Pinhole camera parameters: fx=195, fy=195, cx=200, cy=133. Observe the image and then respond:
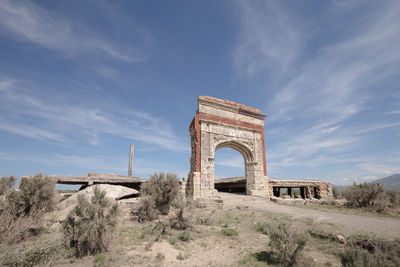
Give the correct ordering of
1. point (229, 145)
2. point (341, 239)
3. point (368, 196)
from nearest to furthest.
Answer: point (341, 239), point (368, 196), point (229, 145)

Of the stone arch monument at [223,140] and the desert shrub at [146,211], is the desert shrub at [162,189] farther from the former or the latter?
the stone arch monument at [223,140]

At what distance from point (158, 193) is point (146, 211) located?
3.65 ft

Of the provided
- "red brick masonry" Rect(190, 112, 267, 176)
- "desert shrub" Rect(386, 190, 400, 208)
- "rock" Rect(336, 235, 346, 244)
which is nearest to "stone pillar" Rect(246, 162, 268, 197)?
"red brick masonry" Rect(190, 112, 267, 176)

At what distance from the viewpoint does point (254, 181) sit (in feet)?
53.9

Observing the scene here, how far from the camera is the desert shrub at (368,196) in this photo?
1071cm

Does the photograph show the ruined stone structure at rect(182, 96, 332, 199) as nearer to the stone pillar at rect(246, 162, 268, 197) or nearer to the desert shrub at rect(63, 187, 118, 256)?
the stone pillar at rect(246, 162, 268, 197)

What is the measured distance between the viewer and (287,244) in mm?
4738

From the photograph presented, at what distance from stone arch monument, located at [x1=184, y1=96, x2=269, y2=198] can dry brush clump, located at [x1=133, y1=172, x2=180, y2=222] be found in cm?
426

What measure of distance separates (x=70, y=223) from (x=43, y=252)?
160 cm

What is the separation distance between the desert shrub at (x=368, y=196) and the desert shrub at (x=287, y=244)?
30.3 feet

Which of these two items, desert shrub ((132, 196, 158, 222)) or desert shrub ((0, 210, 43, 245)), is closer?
desert shrub ((0, 210, 43, 245))

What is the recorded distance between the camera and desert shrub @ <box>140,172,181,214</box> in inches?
380

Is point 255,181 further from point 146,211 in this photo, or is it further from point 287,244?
point 287,244

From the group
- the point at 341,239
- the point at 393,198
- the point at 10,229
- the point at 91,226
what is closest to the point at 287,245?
the point at 341,239
